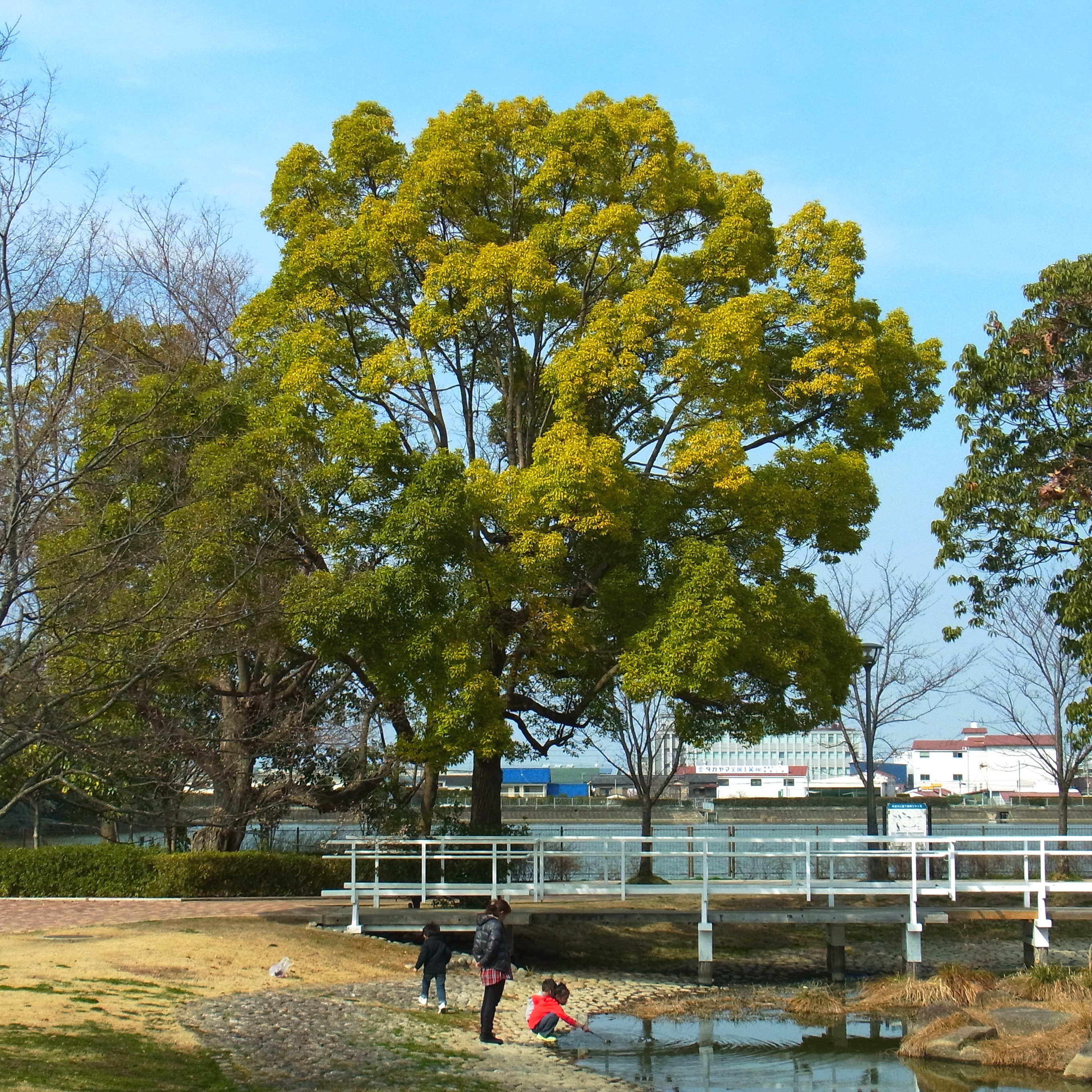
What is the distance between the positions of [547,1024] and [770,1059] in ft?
8.99

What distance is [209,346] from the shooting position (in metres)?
Answer: 28.2

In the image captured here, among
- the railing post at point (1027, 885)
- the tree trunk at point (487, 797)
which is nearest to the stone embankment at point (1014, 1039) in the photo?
the railing post at point (1027, 885)

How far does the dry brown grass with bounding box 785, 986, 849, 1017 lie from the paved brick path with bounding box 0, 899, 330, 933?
781cm

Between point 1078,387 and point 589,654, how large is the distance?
9.50 metres

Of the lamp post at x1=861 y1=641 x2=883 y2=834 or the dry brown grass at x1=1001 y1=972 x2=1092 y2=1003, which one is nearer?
the dry brown grass at x1=1001 y1=972 x2=1092 y2=1003

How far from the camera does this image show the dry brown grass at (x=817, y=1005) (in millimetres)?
17703

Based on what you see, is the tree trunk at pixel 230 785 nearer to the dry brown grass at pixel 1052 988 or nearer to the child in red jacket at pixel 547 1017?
the child in red jacket at pixel 547 1017

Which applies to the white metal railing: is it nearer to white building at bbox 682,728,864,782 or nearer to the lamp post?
the lamp post

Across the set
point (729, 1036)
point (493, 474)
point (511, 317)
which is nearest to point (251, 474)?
point (493, 474)

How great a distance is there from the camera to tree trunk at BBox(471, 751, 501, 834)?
2364cm

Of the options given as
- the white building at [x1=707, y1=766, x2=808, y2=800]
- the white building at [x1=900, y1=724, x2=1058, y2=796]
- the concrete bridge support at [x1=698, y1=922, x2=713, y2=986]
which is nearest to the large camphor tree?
the concrete bridge support at [x1=698, y1=922, x2=713, y2=986]

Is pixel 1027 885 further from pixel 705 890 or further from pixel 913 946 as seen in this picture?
pixel 705 890

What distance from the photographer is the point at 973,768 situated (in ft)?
392

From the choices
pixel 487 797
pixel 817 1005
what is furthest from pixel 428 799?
pixel 817 1005
